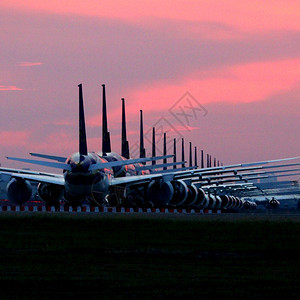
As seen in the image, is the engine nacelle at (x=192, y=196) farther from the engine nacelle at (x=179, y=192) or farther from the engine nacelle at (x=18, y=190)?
the engine nacelle at (x=18, y=190)

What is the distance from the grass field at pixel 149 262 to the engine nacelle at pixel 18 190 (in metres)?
36.3

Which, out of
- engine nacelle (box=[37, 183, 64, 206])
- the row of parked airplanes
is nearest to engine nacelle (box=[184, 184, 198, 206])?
the row of parked airplanes

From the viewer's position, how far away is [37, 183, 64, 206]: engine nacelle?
75.7 metres

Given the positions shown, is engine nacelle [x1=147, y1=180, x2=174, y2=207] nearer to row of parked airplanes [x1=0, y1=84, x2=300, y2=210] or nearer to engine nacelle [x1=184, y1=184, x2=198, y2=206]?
row of parked airplanes [x1=0, y1=84, x2=300, y2=210]

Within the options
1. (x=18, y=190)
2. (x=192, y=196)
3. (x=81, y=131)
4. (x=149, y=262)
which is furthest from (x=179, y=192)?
(x=149, y=262)

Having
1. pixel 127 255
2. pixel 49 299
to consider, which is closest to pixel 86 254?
pixel 127 255

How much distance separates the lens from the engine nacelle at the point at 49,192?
7569 centimetres

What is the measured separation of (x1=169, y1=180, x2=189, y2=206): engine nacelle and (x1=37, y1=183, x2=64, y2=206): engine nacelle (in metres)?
11.1

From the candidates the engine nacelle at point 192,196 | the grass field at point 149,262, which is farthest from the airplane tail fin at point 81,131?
the grass field at point 149,262

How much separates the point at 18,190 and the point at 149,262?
51555 millimetres

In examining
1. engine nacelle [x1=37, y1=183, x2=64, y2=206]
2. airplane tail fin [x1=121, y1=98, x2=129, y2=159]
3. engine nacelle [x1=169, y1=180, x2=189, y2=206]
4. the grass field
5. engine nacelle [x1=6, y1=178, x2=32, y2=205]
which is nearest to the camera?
the grass field

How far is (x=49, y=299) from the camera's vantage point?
14.9m

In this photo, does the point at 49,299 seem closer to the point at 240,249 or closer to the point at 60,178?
the point at 240,249

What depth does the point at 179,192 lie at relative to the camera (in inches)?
3174
